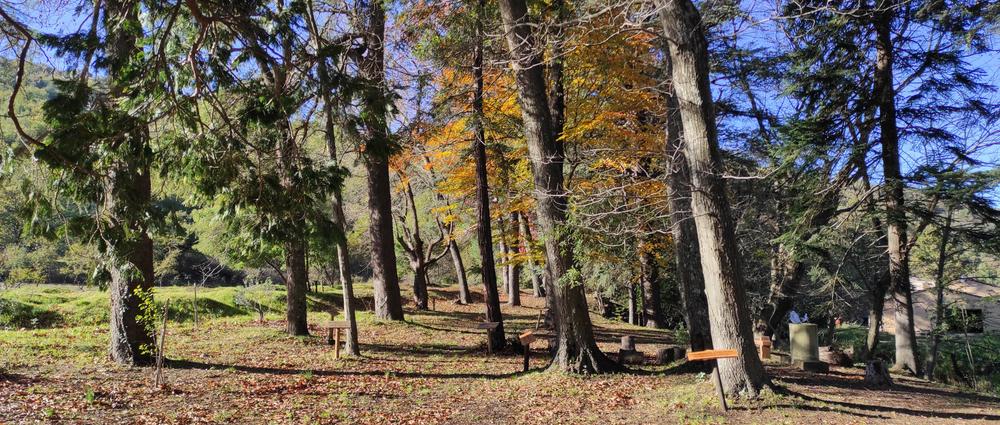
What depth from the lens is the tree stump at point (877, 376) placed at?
28.1 ft

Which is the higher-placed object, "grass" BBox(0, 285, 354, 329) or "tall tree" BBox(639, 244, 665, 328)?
"grass" BBox(0, 285, 354, 329)

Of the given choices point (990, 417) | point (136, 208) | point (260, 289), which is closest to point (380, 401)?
point (136, 208)

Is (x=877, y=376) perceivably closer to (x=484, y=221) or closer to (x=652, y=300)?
(x=484, y=221)

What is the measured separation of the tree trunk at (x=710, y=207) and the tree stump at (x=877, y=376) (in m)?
2.84

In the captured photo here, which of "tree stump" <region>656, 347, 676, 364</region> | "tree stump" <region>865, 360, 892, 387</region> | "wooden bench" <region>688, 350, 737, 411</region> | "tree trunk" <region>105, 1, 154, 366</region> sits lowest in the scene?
"tree stump" <region>865, 360, 892, 387</region>

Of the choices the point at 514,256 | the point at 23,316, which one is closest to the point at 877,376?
the point at 514,256

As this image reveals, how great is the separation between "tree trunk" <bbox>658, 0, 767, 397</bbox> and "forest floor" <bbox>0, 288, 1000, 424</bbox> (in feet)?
1.71

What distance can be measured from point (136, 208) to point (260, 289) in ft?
51.6

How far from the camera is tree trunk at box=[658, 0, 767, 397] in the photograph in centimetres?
695

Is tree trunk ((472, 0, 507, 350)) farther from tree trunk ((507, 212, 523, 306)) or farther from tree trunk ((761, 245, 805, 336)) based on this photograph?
tree trunk ((761, 245, 805, 336))

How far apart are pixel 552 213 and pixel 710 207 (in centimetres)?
265

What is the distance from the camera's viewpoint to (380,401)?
7668mm

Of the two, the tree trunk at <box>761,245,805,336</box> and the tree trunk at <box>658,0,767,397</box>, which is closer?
the tree trunk at <box>658,0,767,397</box>

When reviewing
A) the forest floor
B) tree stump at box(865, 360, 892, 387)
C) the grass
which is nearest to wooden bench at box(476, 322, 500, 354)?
the forest floor
